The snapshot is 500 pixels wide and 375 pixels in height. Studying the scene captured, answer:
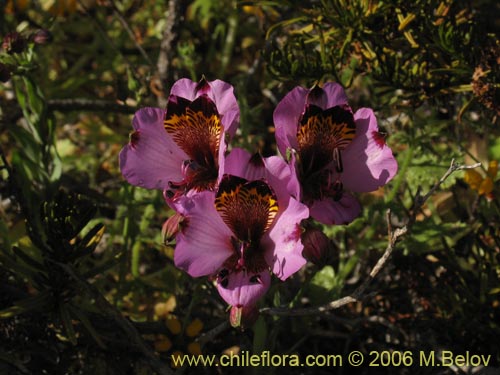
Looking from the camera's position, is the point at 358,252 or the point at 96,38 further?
the point at 96,38

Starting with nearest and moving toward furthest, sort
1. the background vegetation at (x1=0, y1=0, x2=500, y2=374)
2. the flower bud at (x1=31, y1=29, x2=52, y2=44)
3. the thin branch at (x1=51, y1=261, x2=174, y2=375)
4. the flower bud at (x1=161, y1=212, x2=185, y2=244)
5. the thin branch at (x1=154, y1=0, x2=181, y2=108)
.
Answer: the flower bud at (x1=161, y1=212, x2=185, y2=244)
the thin branch at (x1=51, y1=261, x2=174, y2=375)
the background vegetation at (x1=0, y1=0, x2=500, y2=374)
the flower bud at (x1=31, y1=29, x2=52, y2=44)
the thin branch at (x1=154, y1=0, x2=181, y2=108)

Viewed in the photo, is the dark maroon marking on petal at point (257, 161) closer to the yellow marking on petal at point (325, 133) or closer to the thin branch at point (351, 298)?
the yellow marking on petal at point (325, 133)

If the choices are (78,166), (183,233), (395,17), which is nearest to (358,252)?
(395,17)

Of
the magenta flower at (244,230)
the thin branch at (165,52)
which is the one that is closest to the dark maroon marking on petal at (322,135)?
the magenta flower at (244,230)

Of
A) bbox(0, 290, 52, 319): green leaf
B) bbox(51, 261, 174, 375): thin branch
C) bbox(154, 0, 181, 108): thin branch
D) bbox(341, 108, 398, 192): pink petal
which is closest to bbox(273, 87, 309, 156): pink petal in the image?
bbox(341, 108, 398, 192): pink petal

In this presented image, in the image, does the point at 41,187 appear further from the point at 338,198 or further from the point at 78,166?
the point at 338,198

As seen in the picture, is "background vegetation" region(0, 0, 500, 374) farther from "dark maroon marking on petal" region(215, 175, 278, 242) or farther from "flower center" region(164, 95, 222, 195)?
"flower center" region(164, 95, 222, 195)

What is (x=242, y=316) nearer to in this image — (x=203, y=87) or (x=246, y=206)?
(x=246, y=206)
